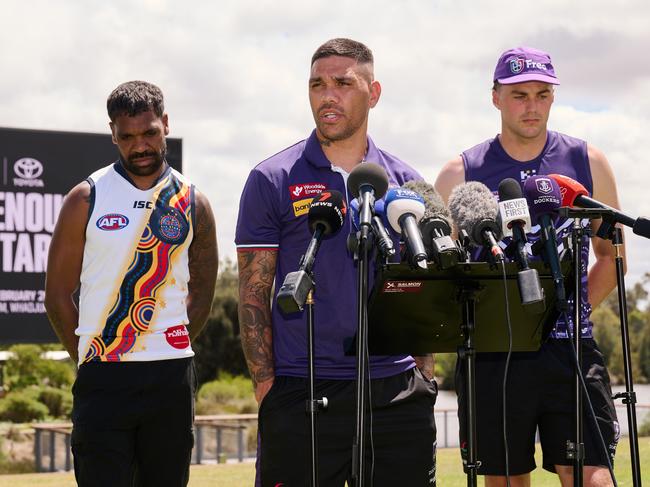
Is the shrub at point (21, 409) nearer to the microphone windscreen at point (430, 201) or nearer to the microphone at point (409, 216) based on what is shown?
the microphone windscreen at point (430, 201)

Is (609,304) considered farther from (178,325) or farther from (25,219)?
(178,325)

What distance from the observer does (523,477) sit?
19.9 feet

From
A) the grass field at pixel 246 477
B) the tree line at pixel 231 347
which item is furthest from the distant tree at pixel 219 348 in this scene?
the grass field at pixel 246 477

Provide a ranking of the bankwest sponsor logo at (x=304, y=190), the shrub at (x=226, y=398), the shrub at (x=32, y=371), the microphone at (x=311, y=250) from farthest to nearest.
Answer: the shrub at (x=226, y=398) < the shrub at (x=32, y=371) < the bankwest sponsor logo at (x=304, y=190) < the microphone at (x=311, y=250)

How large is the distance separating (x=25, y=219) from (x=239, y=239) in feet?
46.7

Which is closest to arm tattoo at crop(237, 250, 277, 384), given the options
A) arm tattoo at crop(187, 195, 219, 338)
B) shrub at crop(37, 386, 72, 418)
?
arm tattoo at crop(187, 195, 219, 338)

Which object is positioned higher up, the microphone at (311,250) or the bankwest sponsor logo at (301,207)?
the bankwest sponsor logo at (301,207)

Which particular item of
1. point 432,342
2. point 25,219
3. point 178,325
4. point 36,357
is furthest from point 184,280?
point 36,357

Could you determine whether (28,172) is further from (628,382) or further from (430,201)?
(430,201)

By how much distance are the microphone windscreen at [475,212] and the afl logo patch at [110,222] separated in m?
1.85

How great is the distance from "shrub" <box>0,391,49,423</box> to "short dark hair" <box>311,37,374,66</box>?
29.7 metres

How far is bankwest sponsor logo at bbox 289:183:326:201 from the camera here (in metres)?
5.28

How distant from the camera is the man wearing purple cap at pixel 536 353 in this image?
232 inches

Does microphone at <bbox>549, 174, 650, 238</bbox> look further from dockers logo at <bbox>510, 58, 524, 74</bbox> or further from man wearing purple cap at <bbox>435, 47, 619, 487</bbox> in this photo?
dockers logo at <bbox>510, 58, 524, 74</bbox>
